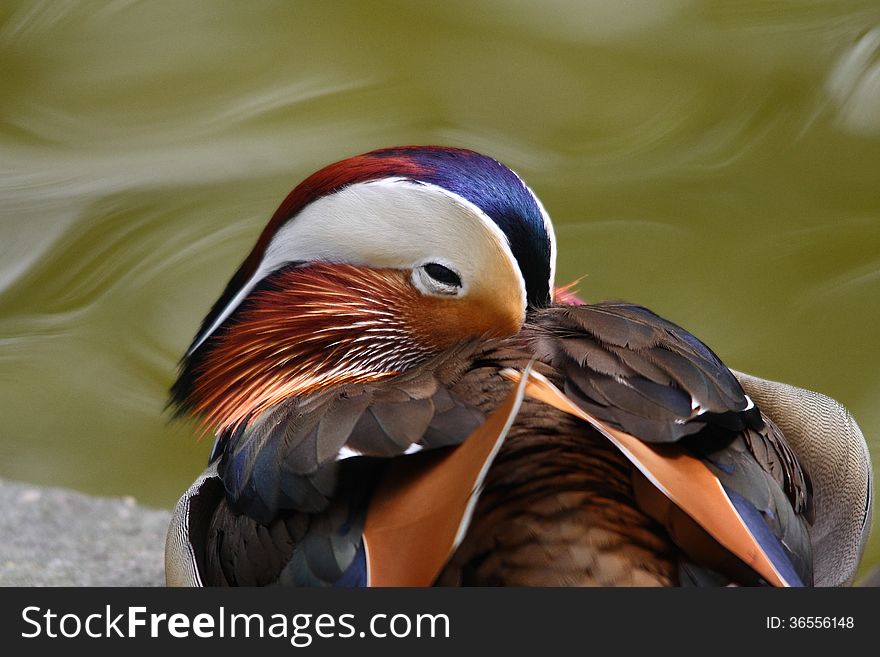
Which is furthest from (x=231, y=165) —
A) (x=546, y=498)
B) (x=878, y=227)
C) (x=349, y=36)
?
(x=546, y=498)

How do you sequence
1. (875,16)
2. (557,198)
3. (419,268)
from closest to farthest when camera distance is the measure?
(419,268) < (557,198) < (875,16)

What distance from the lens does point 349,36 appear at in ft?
15.6

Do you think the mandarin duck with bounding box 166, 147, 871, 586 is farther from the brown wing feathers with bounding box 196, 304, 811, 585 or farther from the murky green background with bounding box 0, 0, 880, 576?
the murky green background with bounding box 0, 0, 880, 576

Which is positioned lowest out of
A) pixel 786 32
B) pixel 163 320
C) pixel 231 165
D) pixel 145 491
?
pixel 145 491

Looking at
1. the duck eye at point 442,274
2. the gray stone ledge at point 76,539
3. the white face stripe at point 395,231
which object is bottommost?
the gray stone ledge at point 76,539

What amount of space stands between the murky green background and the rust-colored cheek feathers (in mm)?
1099

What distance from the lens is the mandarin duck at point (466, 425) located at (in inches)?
67.4

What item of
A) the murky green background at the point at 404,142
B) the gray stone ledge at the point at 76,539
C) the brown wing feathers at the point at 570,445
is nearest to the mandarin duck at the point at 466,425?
the brown wing feathers at the point at 570,445

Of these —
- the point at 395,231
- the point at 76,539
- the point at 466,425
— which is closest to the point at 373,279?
the point at 395,231

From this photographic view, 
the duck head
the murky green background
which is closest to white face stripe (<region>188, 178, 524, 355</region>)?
the duck head

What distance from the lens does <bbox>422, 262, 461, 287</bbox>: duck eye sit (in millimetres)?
2176

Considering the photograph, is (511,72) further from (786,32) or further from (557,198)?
(786,32)

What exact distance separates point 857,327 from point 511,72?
175 cm

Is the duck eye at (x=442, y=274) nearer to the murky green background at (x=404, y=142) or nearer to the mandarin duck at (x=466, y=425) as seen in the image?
the mandarin duck at (x=466, y=425)
